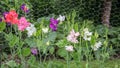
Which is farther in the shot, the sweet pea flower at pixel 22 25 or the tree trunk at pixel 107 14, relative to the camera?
the tree trunk at pixel 107 14

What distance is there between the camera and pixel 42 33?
196 cm

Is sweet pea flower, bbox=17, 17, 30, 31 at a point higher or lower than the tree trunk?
higher

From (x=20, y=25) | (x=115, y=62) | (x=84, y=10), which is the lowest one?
(x=115, y=62)

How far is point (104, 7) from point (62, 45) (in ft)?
10.6

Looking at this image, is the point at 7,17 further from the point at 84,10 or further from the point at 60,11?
the point at 84,10

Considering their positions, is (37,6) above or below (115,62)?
above

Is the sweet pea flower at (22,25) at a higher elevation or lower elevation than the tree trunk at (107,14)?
higher

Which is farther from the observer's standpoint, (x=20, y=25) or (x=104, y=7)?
(x=104, y=7)

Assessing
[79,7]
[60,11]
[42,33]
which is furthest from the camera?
[79,7]

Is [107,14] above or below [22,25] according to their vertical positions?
below

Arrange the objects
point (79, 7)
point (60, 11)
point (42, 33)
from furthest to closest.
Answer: point (79, 7) → point (60, 11) → point (42, 33)

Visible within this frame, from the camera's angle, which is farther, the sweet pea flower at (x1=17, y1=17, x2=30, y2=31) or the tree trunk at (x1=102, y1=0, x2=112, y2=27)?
the tree trunk at (x1=102, y1=0, x2=112, y2=27)

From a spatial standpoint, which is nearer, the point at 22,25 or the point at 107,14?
the point at 22,25

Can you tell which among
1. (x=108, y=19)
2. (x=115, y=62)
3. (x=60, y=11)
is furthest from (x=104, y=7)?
(x=115, y=62)
